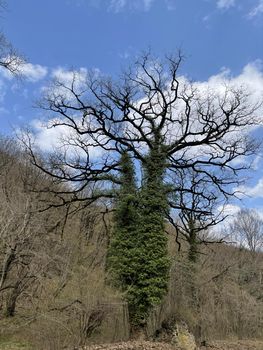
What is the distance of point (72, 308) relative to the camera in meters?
14.7

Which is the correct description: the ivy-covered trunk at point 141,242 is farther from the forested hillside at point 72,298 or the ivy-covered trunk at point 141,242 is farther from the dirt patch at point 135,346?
the dirt patch at point 135,346

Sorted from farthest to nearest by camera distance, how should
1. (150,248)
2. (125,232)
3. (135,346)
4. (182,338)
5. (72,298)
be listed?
(125,232) → (150,248) → (182,338) → (72,298) → (135,346)

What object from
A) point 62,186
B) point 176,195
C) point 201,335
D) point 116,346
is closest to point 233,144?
point 176,195

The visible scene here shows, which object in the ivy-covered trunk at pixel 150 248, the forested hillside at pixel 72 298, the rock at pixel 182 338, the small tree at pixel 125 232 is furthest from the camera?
the small tree at pixel 125 232

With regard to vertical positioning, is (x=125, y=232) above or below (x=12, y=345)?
above

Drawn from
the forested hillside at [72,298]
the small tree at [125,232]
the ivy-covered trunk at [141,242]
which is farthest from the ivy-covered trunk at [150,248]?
the forested hillside at [72,298]

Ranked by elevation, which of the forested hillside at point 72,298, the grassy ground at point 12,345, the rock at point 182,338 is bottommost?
the grassy ground at point 12,345

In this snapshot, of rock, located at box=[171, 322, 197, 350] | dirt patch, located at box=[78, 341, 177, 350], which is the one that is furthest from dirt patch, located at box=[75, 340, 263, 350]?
rock, located at box=[171, 322, 197, 350]

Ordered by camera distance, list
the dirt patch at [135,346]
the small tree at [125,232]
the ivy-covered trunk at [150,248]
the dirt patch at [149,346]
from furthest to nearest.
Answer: the small tree at [125,232] → the ivy-covered trunk at [150,248] → the dirt patch at [149,346] → the dirt patch at [135,346]

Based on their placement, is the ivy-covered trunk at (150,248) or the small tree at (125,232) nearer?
the ivy-covered trunk at (150,248)

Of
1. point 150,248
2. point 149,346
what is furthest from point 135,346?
point 150,248

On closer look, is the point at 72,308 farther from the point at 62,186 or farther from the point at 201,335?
the point at 62,186

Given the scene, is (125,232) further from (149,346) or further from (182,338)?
(149,346)

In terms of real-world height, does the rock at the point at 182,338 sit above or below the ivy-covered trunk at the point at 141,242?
below
